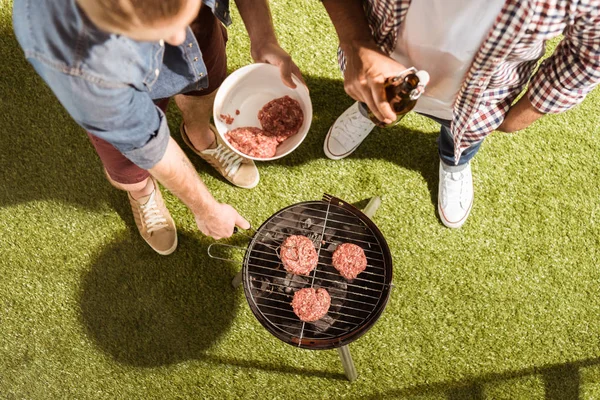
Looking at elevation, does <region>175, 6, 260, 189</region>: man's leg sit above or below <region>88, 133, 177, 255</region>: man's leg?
above

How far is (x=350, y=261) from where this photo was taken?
88.4 inches

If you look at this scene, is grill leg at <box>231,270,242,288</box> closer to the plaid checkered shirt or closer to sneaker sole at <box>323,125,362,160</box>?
sneaker sole at <box>323,125,362,160</box>

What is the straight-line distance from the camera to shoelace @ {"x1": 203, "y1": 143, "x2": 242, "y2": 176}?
9.36 ft

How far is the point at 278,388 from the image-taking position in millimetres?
2775

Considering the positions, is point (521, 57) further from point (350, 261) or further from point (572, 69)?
point (350, 261)

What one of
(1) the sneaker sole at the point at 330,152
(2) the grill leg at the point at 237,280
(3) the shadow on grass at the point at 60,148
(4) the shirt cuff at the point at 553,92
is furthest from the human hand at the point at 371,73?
(2) the grill leg at the point at 237,280

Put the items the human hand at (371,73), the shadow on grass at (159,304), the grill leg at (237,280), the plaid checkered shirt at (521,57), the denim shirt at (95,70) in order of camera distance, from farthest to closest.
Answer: the shadow on grass at (159,304), the grill leg at (237,280), the human hand at (371,73), the plaid checkered shirt at (521,57), the denim shirt at (95,70)

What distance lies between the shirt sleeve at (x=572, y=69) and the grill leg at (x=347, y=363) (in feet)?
4.87

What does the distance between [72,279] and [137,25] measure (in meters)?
2.24

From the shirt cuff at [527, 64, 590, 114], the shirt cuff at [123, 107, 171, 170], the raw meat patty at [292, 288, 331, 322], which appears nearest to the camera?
the shirt cuff at [123, 107, 171, 170]

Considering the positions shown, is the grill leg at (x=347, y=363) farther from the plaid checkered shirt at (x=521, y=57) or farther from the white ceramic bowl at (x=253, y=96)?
the plaid checkered shirt at (x=521, y=57)

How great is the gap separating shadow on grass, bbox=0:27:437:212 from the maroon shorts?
737mm

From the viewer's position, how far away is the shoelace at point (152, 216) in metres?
2.77

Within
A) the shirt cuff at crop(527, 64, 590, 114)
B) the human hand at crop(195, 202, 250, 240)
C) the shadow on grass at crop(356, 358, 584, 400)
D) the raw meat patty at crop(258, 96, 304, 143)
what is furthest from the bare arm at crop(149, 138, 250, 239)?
the shadow on grass at crop(356, 358, 584, 400)
